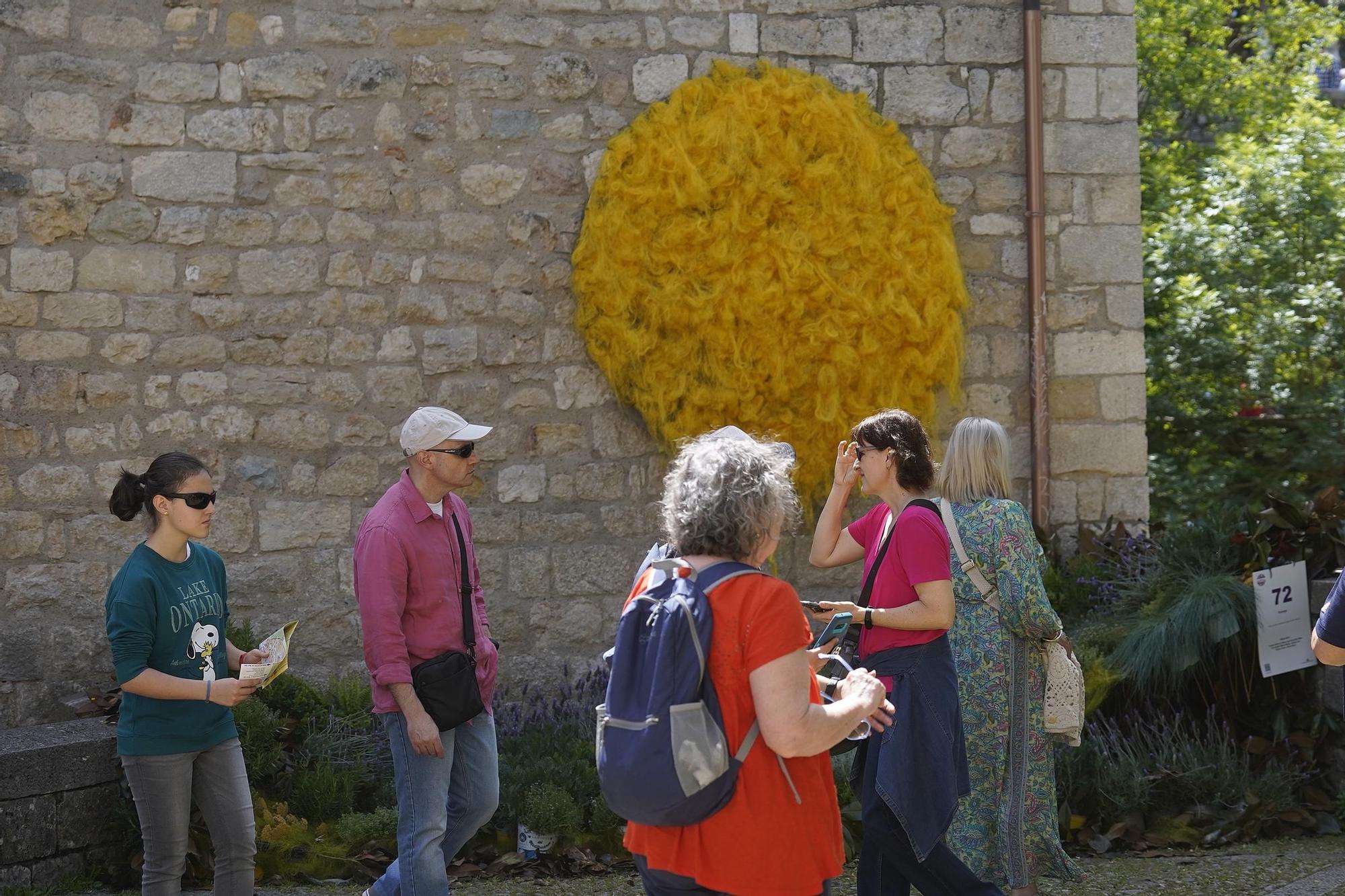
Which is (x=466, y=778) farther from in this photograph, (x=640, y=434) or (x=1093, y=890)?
(x=640, y=434)

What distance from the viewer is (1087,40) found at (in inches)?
263

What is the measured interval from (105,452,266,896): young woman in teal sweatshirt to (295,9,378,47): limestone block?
2.99 m

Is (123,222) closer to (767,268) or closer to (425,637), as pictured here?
(767,268)

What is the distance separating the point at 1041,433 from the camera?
21.6 ft

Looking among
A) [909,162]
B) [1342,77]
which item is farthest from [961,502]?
[1342,77]

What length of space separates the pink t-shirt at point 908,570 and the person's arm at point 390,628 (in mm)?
1236

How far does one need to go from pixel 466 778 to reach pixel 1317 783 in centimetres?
370

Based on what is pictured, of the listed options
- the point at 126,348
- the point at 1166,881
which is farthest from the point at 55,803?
the point at 1166,881

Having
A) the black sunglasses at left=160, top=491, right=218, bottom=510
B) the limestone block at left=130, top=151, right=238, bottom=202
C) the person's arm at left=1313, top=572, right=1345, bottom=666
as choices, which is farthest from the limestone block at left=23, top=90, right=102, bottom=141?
the person's arm at left=1313, top=572, right=1345, bottom=666

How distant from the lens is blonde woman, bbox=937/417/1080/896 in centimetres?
402

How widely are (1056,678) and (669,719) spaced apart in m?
2.05

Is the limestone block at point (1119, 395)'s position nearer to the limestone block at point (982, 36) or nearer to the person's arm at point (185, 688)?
the limestone block at point (982, 36)

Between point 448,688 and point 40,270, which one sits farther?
point 40,270

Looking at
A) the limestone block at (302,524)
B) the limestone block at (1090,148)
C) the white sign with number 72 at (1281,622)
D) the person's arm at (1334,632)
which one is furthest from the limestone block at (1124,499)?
the limestone block at (302,524)
